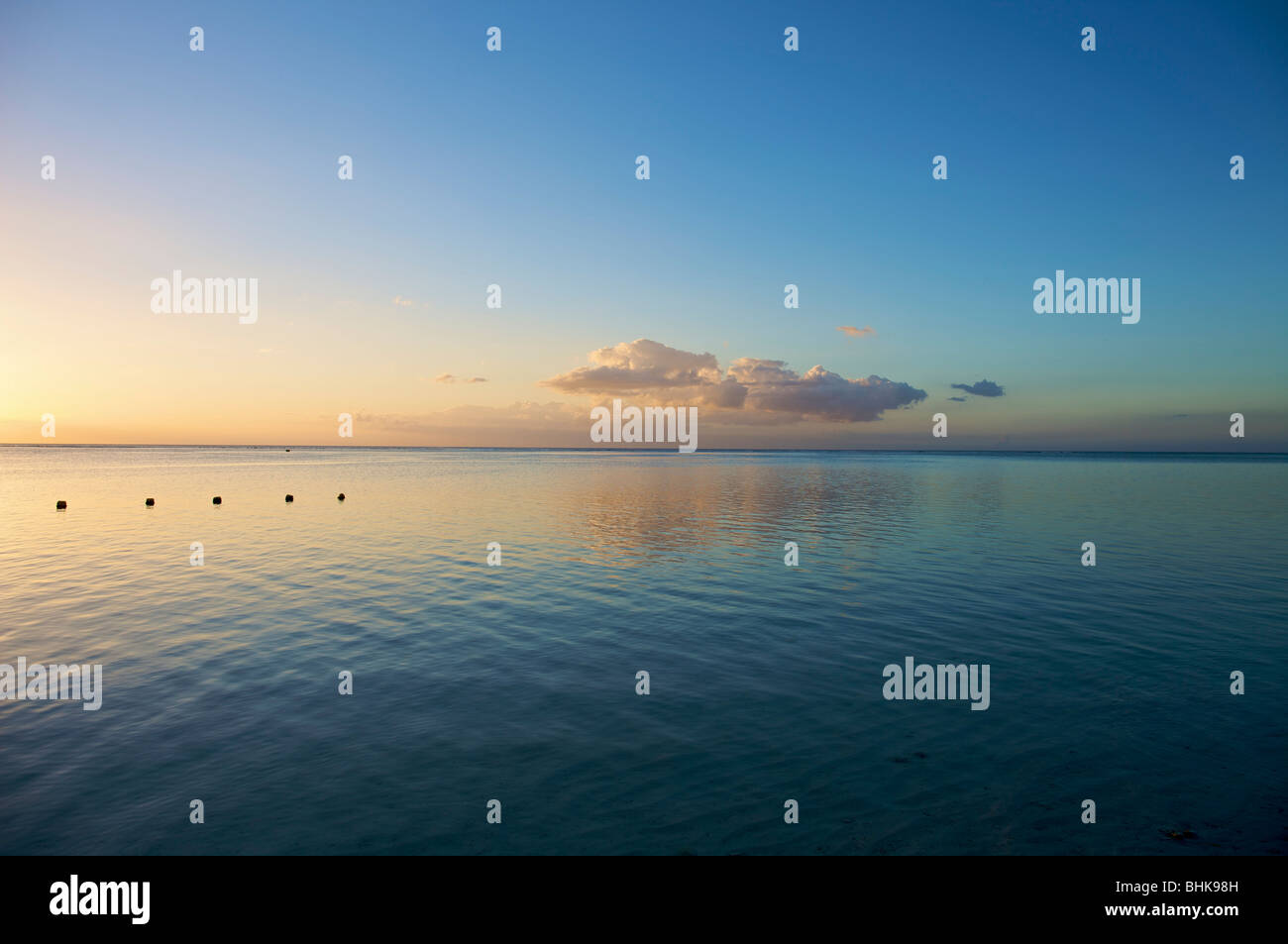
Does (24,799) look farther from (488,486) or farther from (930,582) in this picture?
(488,486)

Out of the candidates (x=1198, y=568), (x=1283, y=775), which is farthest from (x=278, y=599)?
(x=1198, y=568)

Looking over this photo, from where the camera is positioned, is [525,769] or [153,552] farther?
[153,552]

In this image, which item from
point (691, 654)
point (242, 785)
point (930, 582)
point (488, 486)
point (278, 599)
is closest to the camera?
point (242, 785)

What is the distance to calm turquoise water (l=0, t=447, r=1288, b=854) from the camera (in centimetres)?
1030

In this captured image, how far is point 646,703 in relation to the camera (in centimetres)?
1509

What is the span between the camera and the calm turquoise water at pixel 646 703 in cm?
1030
